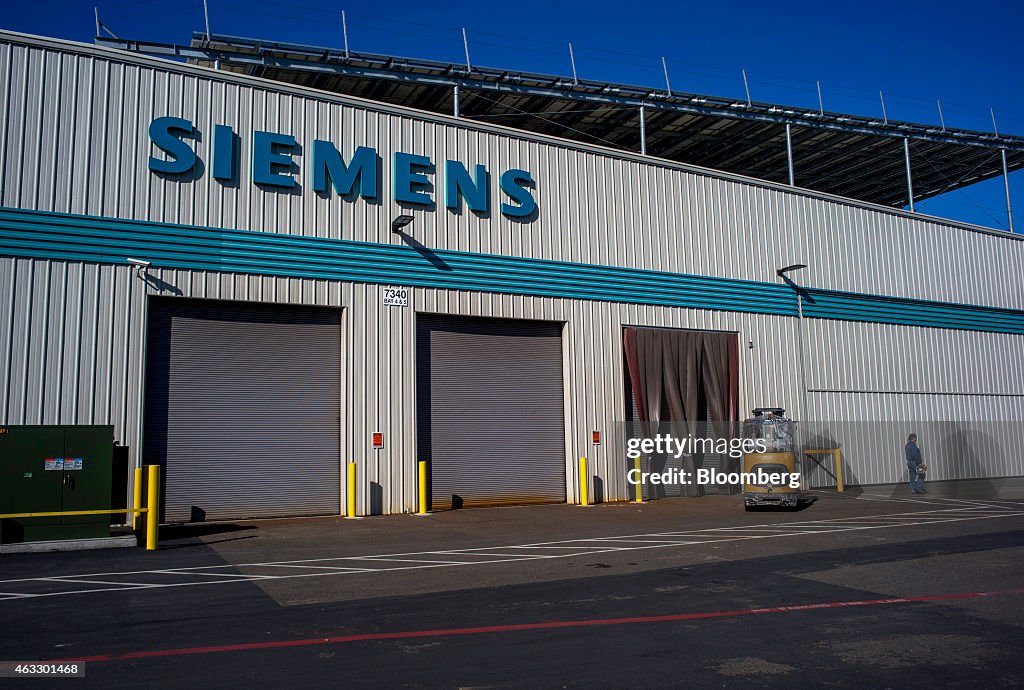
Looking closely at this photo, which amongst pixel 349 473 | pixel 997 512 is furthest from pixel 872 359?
pixel 349 473

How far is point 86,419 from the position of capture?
15906 mm

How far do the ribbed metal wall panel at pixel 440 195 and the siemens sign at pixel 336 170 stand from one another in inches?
8.2

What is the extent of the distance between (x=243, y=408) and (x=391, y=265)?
4.66m

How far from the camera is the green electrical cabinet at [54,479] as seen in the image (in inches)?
517

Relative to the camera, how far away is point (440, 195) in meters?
20.6

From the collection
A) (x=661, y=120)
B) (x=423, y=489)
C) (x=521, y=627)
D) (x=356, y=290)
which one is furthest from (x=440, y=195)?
(x=521, y=627)

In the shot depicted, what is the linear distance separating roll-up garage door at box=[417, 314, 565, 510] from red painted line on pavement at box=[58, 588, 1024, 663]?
1193 cm

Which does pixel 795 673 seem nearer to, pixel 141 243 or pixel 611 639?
pixel 611 639

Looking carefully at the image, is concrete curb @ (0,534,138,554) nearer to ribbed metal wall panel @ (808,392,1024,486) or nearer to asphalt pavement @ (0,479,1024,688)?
asphalt pavement @ (0,479,1024,688)

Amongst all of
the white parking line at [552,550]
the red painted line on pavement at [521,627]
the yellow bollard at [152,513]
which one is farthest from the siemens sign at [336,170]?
the red painted line on pavement at [521,627]

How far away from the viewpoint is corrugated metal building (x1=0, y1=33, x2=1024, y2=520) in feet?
53.6

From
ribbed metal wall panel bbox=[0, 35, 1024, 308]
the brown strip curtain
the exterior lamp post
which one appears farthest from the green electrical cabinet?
the exterior lamp post

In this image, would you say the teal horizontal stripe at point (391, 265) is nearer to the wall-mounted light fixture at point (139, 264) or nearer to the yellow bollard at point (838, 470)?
the wall-mounted light fixture at point (139, 264)

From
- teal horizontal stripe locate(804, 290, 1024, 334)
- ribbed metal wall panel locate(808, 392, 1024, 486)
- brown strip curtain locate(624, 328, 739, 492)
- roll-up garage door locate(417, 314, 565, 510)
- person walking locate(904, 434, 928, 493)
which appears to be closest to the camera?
roll-up garage door locate(417, 314, 565, 510)
